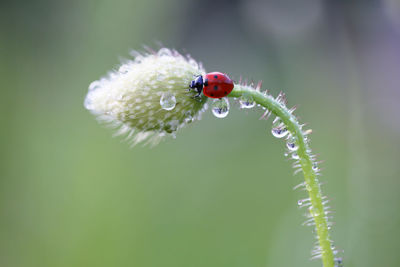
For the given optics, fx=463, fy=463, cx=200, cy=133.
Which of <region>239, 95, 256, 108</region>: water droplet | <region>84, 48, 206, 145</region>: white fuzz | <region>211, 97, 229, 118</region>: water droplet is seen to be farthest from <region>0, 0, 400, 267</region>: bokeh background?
<region>239, 95, 256, 108</region>: water droplet

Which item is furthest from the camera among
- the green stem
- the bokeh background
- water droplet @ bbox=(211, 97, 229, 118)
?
the bokeh background

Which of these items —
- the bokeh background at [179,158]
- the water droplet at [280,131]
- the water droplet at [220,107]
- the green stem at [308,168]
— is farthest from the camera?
the bokeh background at [179,158]

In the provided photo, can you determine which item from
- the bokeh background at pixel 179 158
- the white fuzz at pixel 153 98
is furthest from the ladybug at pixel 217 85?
the bokeh background at pixel 179 158

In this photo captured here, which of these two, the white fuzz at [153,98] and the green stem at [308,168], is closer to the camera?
the green stem at [308,168]

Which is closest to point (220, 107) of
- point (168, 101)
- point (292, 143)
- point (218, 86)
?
point (218, 86)

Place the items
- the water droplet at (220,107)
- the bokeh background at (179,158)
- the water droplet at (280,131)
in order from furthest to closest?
the bokeh background at (179,158) → the water droplet at (220,107) → the water droplet at (280,131)

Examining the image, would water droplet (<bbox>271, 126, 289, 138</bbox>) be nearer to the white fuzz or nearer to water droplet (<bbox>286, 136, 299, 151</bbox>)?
water droplet (<bbox>286, 136, 299, 151</bbox>)

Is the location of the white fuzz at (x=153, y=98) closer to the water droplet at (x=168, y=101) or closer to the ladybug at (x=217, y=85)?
the water droplet at (x=168, y=101)
